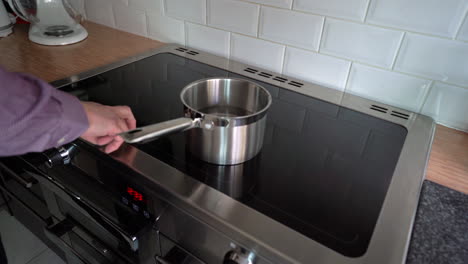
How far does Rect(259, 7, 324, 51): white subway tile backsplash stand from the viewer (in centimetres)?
76

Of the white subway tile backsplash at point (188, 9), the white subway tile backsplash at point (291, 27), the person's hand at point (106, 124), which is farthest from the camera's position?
the white subway tile backsplash at point (188, 9)

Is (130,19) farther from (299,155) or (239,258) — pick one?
(239,258)

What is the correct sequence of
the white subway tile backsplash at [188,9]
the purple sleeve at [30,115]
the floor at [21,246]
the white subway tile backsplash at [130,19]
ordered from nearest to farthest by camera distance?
the purple sleeve at [30,115] → the white subway tile backsplash at [188,9] → the white subway tile backsplash at [130,19] → the floor at [21,246]

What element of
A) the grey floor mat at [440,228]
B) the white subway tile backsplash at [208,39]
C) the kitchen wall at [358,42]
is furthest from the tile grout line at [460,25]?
the white subway tile backsplash at [208,39]

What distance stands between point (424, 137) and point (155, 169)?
538 mm

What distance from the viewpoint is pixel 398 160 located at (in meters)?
0.57

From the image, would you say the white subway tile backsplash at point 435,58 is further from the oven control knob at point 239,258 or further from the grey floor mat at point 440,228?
the oven control knob at point 239,258

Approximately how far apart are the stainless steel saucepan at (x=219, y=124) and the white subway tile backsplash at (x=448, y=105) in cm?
40

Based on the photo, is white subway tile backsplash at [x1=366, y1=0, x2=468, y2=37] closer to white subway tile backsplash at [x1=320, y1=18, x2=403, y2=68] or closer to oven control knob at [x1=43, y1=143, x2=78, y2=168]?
white subway tile backsplash at [x1=320, y1=18, x2=403, y2=68]

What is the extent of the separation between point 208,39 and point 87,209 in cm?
59

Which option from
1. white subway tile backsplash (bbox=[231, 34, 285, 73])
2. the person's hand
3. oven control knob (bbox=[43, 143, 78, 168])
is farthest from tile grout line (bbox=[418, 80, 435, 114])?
oven control knob (bbox=[43, 143, 78, 168])

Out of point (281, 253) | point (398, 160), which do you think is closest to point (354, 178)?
point (398, 160)

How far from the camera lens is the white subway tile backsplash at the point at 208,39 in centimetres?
93

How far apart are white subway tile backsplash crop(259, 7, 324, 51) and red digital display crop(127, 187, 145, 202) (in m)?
0.54
